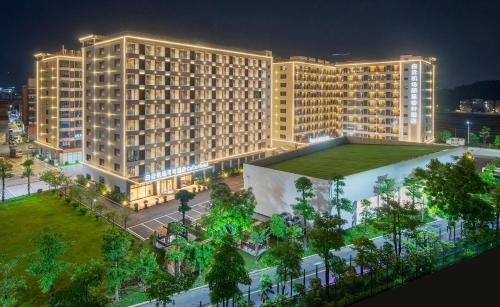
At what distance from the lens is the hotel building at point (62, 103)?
6956 centimetres

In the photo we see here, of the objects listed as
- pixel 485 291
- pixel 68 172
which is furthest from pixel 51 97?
pixel 485 291

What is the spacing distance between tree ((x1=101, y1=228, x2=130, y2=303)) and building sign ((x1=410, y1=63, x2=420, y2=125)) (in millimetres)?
70226

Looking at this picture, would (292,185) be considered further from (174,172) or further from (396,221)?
(174,172)

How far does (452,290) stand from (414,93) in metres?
77.7

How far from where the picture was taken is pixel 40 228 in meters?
38.0

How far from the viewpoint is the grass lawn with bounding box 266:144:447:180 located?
39.9 m

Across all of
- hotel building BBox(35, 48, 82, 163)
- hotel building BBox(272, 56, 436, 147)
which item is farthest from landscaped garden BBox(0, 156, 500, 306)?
hotel building BBox(272, 56, 436, 147)

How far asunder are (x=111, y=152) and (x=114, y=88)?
8133 millimetres

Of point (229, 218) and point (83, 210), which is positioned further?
point (83, 210)

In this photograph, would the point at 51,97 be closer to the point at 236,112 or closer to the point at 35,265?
the point at 236,112

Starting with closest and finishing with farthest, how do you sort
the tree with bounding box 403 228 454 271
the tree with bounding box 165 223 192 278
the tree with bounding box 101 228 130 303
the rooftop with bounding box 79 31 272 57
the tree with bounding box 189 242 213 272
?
the tree with bounding box 403 228 454 271 < the tree with bounding box 101 228 130 303 < the tree with bounding box 165 223 192 278 < the tree with bounding box 189 242 213 272 < the rooftop with bounding box 79 31 272 57

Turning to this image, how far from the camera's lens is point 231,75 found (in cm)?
6181

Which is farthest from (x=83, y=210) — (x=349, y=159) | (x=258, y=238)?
(x=349, y=159)

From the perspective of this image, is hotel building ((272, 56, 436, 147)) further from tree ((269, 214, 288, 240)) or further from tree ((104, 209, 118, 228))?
tree ((269, 214, 288, 240))
